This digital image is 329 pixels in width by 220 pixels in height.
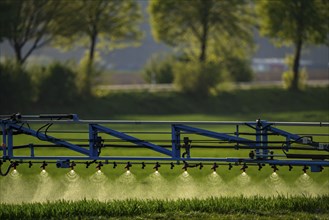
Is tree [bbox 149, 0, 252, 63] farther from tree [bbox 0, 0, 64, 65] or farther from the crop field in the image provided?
the crop field

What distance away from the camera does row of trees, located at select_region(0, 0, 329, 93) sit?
261ft

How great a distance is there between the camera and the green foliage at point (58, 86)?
73625mm

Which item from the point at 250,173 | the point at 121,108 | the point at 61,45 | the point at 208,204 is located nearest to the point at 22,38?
the point at 61,45

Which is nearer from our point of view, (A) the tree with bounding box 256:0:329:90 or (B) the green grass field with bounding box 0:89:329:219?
(B) the green grass field with bounding box 0:89:329:219

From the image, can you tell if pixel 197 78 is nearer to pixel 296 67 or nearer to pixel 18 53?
pixel 296 67

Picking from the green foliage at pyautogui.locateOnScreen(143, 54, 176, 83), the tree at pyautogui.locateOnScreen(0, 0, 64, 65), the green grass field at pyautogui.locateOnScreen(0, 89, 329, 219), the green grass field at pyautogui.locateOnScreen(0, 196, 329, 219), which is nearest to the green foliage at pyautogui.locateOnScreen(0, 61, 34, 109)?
the tree at pyautogui.locateOnScreen(0, 0, 64, 65)

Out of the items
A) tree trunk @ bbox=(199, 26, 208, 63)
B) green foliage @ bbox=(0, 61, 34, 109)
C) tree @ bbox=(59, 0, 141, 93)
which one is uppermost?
tree @ bbox=(59, 0, 141, 93)

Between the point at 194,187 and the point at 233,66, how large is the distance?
63.0 metres

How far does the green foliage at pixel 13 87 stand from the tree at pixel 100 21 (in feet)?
27.9

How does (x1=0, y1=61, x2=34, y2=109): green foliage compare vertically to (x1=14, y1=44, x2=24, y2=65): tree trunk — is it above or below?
below

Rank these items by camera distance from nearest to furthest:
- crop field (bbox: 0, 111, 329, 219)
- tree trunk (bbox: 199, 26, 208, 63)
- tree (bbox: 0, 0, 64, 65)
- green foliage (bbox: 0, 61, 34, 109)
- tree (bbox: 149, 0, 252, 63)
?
crop field (bbox: 0, 111, 329, 219) → green foliage (bbox: 0, 61, 34, 109) → tree (bbox: 0, 0, 64, 65) → tree (bbox: 149, 0, 252, 63) → tree trunk (bbox: 199, 26, 208, 63)

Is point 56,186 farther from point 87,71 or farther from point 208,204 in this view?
point 87,71

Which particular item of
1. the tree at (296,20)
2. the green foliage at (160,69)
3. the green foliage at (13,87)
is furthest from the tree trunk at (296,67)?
the green foliage at (13,87)

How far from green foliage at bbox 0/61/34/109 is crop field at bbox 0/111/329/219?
26.4 metres
